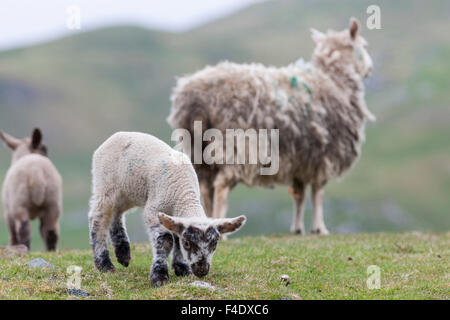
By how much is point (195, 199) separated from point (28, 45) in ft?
593

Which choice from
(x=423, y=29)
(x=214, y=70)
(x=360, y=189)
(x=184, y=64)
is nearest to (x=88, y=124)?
(x=184, y=64)

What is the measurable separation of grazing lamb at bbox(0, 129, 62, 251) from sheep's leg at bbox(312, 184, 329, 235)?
16.8ft

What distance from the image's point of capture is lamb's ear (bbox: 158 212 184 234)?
24.1 ft

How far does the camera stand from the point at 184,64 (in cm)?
17300

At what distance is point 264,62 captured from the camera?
167500mm

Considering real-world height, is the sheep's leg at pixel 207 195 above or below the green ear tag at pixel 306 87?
→ below

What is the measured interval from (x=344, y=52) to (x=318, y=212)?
144 inches

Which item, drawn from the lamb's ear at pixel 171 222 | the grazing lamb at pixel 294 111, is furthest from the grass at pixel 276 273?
the grazing lamb at pixel 294 111

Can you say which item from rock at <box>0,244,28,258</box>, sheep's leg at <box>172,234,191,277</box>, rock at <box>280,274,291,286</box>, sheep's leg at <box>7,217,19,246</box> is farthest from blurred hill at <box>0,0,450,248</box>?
sheep's leg at <box>172,234,191,277</box>

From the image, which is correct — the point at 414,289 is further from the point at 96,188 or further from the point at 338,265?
the point at 96,188

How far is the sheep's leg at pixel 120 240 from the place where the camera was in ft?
29.7

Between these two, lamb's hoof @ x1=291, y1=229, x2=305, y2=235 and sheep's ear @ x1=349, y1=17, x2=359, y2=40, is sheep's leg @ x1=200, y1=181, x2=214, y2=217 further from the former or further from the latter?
sheep's ear @ x1=349, y1=17, x2=359, y2=40

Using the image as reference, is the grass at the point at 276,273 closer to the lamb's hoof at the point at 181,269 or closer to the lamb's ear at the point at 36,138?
the lamb's hoof at the point at 181,269
